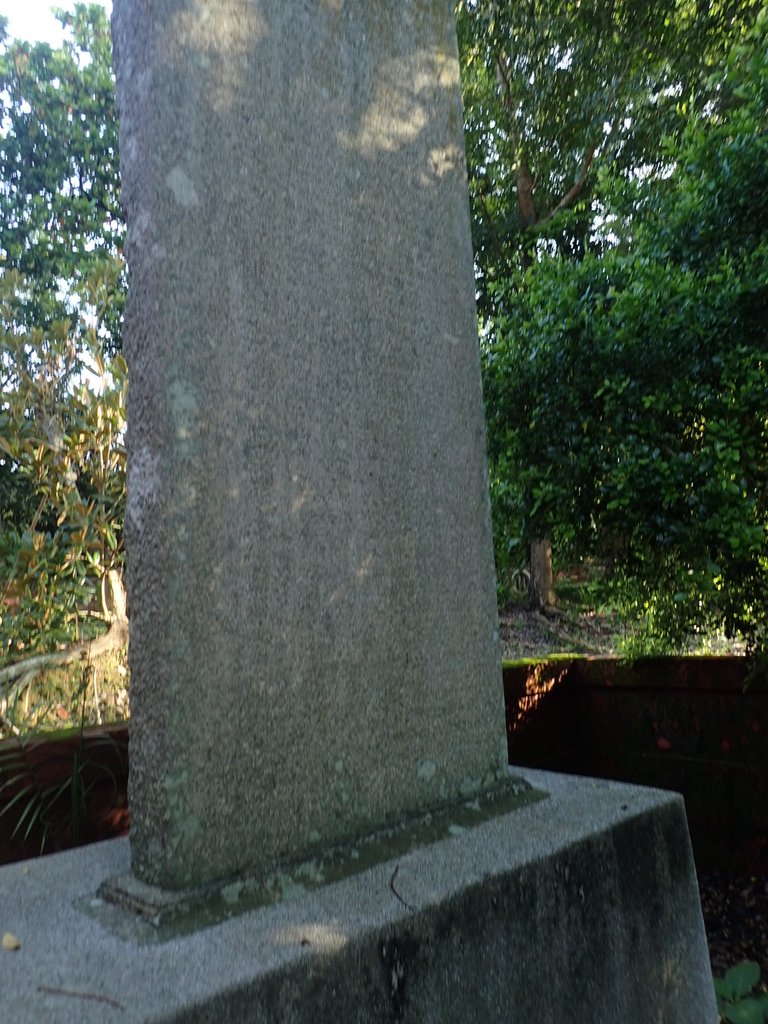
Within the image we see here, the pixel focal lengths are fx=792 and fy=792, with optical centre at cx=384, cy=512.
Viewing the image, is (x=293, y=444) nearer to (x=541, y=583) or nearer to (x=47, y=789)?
(x=47, y=789)

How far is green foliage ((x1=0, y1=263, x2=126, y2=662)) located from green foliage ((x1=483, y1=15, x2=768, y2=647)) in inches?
70.5

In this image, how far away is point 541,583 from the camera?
29.2ft

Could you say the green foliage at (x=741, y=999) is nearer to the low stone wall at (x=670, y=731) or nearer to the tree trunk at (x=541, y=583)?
the low stone wall at (x=670, y=731)

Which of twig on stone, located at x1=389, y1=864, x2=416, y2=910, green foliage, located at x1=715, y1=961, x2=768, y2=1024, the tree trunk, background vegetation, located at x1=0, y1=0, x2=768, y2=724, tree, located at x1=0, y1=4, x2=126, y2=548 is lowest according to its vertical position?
green foliage, located at x1=715, y1=961, x2=768, y2=1024

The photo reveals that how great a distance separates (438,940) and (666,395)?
88.5 inches

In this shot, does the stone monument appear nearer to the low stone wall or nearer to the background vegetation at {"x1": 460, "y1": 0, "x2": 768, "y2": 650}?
the background vegetation at {"x1": 460, "y1": 0, "x2": 768, "y2": 650}

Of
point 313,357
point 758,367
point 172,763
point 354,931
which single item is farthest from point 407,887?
point 758,367

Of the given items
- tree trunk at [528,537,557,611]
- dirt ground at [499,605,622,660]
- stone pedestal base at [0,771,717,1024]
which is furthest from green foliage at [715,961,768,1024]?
tree trunk at [528,537,557,611]

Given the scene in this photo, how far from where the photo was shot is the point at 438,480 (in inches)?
82.0

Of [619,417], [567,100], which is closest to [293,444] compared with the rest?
[619,417]

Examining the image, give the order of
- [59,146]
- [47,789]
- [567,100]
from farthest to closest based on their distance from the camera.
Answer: [59,146] < [567,100] < [47,789]

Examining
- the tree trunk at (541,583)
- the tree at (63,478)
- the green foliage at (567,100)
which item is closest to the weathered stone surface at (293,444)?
the tree at (63,478)

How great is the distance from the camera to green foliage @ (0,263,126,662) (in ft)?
11.8

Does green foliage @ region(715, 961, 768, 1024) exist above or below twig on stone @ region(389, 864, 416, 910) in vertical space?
below
